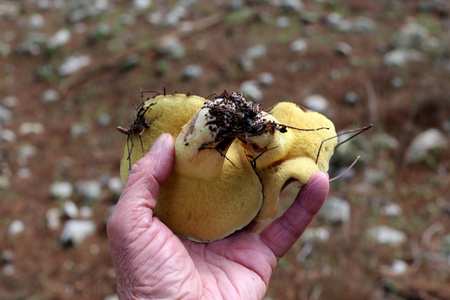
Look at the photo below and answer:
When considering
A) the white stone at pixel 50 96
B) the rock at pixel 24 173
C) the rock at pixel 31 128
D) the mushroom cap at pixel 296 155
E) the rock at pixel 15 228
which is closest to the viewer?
the mushroom cap at pixel 296 155

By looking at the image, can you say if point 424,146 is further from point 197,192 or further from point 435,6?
point 435,6

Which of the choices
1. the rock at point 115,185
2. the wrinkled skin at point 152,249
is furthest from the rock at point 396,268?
the rock at point 115,185

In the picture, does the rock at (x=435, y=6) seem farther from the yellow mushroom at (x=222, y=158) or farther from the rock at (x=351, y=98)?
the yellow mushroom at (x=222, y=158)

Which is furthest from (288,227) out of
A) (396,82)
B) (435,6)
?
(435,6)

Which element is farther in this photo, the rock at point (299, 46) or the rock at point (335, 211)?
the rock at point (299, 46)

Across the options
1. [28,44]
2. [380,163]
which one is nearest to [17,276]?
[380,163]

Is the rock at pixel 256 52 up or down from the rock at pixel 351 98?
up
